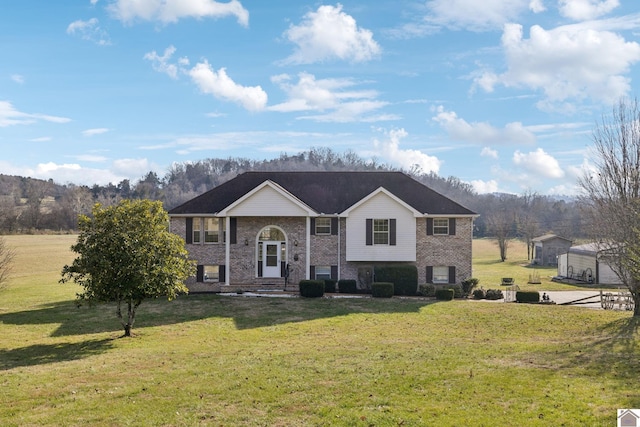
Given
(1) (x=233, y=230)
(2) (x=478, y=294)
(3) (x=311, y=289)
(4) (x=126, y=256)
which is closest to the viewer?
(4) (x=126, y=256)

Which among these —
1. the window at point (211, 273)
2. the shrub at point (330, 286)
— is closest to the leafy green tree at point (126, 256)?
the window at point (211, 273)

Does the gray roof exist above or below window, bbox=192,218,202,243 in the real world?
above

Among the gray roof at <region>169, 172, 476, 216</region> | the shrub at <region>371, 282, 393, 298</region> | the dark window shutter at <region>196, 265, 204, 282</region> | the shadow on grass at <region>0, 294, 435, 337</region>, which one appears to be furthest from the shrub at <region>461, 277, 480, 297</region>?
the dark window shutter at <region>196, 265, 204, 282</region>

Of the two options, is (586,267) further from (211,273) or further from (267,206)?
(211,273)

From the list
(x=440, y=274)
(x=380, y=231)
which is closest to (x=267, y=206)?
(x=380, y=231)

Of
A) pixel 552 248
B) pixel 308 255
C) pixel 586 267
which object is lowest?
pixel 586 267

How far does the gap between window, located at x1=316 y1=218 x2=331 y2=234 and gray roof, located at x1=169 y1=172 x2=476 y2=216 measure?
0.60 metres

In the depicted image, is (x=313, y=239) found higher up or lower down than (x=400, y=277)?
higher up

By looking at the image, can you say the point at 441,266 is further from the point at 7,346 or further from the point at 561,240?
the point at 561,240

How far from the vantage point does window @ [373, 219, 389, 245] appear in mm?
31375

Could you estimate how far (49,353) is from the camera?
16.9 metres

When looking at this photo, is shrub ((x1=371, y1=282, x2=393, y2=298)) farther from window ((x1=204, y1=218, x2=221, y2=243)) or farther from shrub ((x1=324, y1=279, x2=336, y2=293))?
window ((x1=204, y1=218, x2=221, y2=243))

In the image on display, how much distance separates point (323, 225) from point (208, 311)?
10.2m

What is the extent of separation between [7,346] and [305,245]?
17860 millimetres
